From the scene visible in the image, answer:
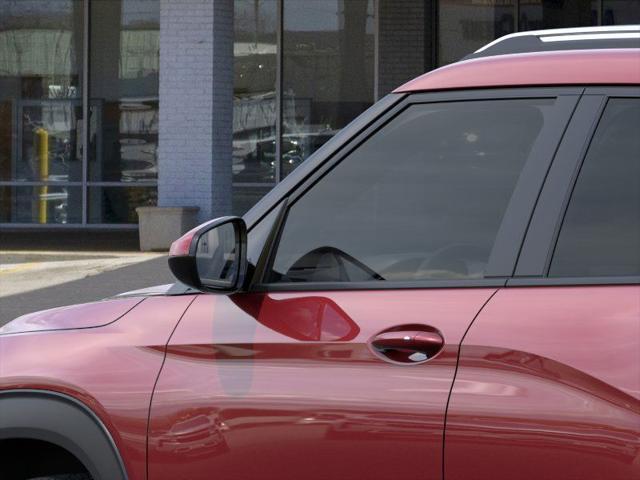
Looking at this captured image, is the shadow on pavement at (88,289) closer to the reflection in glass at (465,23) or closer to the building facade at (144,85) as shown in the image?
the building facade at (144,85)

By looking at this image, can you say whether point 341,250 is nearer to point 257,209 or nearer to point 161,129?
point 257,209

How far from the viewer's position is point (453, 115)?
340 centimetres

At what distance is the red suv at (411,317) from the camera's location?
300 centimetres

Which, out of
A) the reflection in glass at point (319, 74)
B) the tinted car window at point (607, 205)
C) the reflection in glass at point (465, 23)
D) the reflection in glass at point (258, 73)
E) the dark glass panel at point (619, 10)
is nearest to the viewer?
the tinted car window at point (607, 205)

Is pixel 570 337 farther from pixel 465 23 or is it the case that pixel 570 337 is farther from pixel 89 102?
pixel 465 23

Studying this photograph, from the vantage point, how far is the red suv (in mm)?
3004

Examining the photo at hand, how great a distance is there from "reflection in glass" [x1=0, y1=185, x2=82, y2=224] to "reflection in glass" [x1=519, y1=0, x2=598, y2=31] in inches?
309

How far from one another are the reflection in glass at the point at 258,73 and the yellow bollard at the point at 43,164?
3178mm

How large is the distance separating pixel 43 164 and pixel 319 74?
4.73 metres

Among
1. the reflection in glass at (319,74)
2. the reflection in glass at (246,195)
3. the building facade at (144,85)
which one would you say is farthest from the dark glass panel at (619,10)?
the reflection in glass at (246,195)

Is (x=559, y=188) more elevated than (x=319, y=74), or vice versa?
A: (x=319, y=74)

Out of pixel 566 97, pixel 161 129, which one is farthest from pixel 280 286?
pixel 161 129

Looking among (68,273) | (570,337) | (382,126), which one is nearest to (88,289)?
(68,273)

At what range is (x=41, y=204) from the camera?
2212 centimetres
